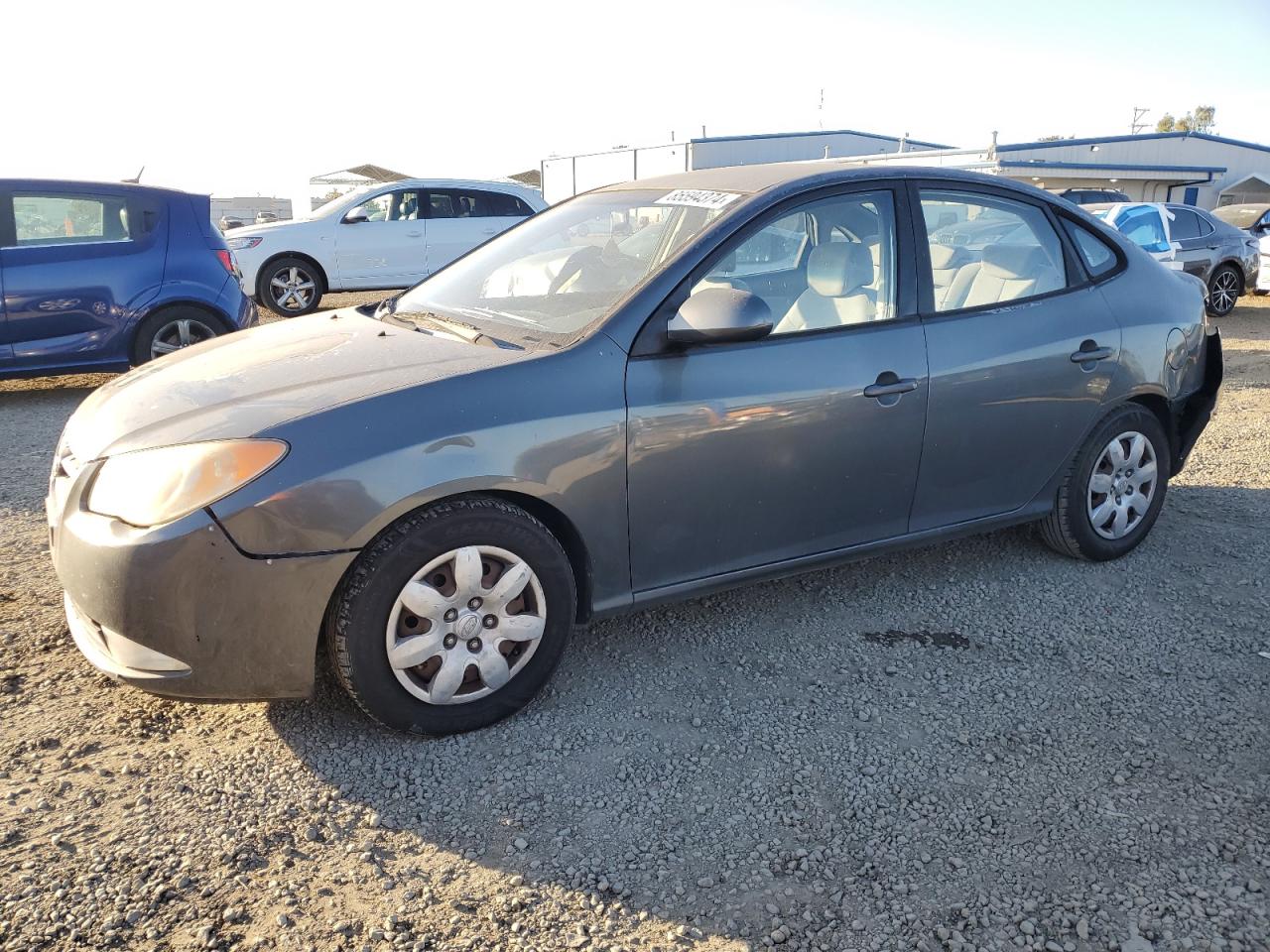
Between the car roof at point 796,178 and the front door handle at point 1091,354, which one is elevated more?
the car roof at point 796,178

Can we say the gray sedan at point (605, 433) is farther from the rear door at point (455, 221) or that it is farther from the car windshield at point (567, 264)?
the rear door at point (455, 221)

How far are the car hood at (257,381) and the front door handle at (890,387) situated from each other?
122 cm

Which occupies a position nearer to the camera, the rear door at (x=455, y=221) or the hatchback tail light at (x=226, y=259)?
the hatchback tail light at (x=226, y=259)

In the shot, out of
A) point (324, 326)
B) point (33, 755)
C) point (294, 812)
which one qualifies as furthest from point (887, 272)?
point (33, 755)

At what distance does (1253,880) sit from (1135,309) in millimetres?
2550

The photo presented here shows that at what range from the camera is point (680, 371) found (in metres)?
3.11

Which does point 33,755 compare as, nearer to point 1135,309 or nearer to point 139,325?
point 1135,309

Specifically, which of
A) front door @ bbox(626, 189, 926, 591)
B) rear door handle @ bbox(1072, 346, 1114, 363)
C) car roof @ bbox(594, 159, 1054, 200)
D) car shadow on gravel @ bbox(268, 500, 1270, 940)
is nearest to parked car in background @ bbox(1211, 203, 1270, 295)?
rear door handle @ bbox(1072, 346, 1114, 363)

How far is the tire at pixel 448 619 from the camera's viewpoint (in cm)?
272

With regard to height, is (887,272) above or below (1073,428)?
above

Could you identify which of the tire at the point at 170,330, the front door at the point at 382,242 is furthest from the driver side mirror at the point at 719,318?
the front door at the point at 382,242

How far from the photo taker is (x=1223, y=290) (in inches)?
528

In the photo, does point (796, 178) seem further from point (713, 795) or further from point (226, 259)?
point (226, 259)

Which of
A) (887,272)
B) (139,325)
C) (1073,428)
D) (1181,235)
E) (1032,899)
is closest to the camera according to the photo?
(1032,899)
